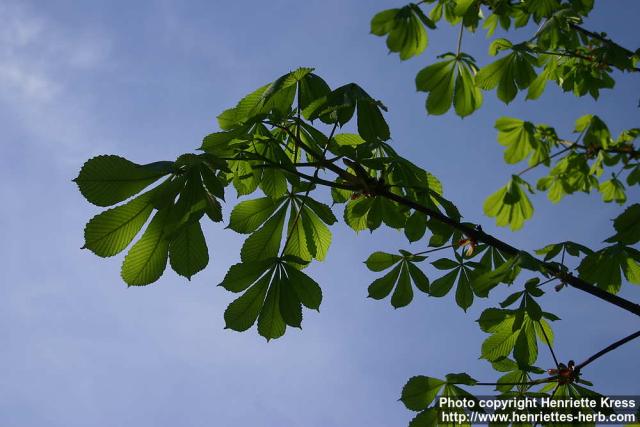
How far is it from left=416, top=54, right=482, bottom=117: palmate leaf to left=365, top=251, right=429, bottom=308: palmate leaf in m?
0.78

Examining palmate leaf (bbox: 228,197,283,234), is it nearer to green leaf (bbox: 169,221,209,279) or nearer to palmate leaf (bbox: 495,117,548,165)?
green leaf (bbox: 169,221,209,279)

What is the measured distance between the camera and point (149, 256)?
5.38 ft

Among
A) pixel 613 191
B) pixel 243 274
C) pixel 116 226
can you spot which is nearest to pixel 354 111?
pixel 243 274

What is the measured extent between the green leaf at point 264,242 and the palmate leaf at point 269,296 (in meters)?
0.13

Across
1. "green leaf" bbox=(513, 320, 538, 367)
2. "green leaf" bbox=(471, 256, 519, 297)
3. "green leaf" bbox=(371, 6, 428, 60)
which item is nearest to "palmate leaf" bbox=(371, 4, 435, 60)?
"green leaf" bbox=(371, 6, 428, 60)

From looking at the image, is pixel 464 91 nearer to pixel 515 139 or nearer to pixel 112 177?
pixel 515 139

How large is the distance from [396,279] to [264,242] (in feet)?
2.35

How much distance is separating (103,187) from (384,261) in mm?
1298

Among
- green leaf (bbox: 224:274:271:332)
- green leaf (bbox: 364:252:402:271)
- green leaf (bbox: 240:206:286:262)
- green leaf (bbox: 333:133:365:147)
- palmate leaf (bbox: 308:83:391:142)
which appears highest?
green leaf (bbox: 333:133:365:147)

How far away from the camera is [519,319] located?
1.89m

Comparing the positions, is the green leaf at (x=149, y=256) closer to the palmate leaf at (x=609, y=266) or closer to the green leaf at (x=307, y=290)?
the green leaf at (x=307, y=290)

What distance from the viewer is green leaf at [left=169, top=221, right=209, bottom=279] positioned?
1.61 m

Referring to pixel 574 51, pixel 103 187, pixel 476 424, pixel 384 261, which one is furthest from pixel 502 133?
pixel 103 187

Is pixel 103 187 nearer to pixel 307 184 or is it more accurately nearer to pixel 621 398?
pixel 307 184
